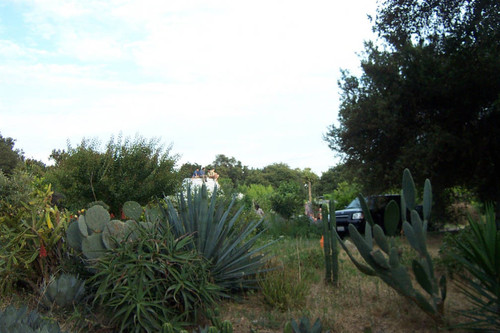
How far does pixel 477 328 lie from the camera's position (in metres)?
3.96

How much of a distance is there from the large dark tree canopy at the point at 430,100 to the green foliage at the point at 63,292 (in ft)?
28.7

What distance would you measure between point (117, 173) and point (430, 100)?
8593 mm

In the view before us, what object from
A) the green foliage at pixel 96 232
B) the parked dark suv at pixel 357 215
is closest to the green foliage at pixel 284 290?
the green foliage at pixel 96 232

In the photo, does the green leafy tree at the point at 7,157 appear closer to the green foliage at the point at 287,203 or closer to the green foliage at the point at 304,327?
the green foliage at the point at 287,203

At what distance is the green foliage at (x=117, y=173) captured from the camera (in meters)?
11.6

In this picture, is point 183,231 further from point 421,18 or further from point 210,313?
point 421,18

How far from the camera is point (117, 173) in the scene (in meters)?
11.8

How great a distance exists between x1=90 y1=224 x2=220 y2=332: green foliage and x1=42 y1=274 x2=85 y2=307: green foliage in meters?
0.39

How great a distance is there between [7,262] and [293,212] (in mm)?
13662

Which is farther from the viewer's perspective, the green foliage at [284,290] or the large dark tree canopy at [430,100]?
the large dark tree canopy at [430,100]

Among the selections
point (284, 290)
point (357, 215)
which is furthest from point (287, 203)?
point (284, 290)

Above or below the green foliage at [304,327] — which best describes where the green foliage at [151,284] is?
above

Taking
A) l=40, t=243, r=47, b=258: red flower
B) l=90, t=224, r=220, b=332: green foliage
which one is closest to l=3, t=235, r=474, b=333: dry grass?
l=90, t=224, r=220, b=332: green foliage

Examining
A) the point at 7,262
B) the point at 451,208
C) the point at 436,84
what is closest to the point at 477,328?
the point at 7,262
